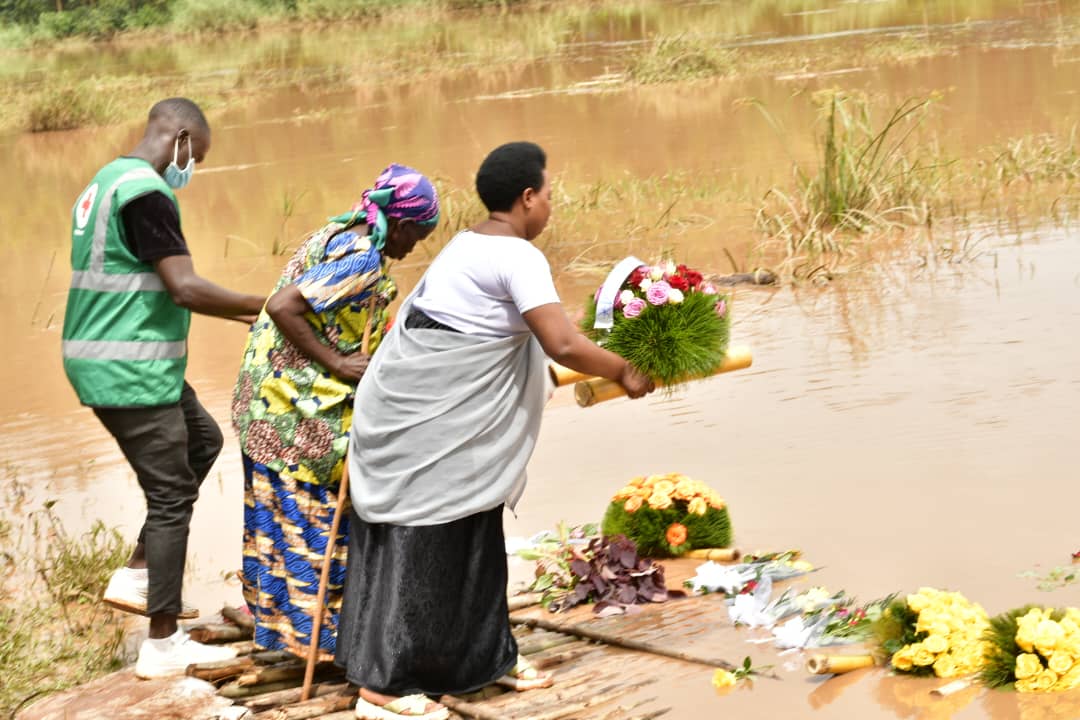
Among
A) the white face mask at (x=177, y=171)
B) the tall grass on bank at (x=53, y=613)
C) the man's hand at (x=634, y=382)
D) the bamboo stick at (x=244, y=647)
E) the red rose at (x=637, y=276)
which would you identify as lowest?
the tall grass on bank at (x=53, y=613)

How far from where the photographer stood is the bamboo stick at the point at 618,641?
410 cm

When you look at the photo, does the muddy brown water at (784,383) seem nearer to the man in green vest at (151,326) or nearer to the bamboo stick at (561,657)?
the bamboo stick at (561,657)

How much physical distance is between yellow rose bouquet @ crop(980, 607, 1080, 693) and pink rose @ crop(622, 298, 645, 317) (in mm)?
1283

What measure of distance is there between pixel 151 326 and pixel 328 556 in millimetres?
836

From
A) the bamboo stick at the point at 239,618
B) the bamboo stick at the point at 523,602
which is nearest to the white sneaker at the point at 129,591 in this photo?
the bamboo stick at the point at 239,618

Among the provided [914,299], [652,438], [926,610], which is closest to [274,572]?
[926,610]

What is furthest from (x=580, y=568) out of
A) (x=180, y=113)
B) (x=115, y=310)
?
(x=180, y=113)

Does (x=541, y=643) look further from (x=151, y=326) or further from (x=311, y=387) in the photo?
(x=151, y=326)

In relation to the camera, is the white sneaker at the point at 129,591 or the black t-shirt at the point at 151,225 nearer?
the black t-shirt at the point at 151,225

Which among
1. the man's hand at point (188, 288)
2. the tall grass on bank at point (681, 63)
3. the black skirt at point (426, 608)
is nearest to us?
the black skirt at point (426, 608)

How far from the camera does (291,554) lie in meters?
4.14

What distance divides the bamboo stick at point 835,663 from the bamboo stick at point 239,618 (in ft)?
5.66

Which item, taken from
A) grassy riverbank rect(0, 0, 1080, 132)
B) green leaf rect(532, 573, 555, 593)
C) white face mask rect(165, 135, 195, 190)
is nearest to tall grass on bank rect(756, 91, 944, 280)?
green leaf rect(532, 573, 555, 593)

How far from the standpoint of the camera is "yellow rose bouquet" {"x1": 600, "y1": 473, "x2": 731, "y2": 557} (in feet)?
17.0
